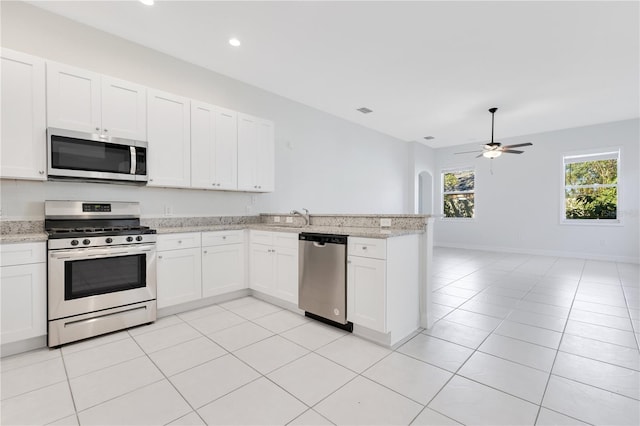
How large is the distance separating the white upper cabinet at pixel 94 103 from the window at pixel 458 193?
791 centimetres

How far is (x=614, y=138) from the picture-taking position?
20.5 ft

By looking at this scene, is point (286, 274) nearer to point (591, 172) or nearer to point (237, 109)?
point (237, 109)

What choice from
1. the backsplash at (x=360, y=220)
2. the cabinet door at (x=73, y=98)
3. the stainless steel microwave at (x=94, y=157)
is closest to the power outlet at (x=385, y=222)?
the backsplash at (x=360, y=220)

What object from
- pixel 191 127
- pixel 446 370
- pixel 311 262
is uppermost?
pixel 191 127

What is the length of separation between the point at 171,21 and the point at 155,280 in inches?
105

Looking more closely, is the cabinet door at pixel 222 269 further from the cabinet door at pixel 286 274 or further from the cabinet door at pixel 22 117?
the cabinet door at pixel 22 117

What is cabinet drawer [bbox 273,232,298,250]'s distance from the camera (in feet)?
10.4

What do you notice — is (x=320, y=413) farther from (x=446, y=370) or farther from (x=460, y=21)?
(x=460, y=21)

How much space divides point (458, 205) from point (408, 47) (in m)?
6.34

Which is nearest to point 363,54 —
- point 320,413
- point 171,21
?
point 171,21

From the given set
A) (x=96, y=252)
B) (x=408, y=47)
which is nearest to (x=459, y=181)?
(x=408, y=47)

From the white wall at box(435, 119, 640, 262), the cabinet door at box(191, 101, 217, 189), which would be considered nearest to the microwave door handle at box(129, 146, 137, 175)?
the cabinet door at box(191, 101, 217, 189)

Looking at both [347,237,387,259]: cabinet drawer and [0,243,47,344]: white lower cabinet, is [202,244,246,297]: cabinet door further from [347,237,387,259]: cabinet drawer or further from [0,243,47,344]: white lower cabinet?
[347,237,387,259]: cabinet drawer

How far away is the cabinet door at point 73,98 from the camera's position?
102 inches
